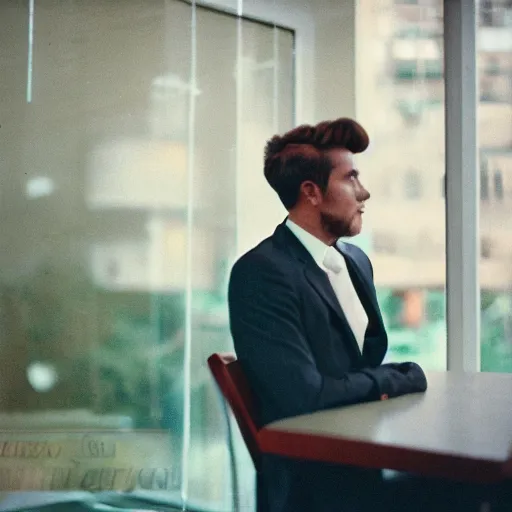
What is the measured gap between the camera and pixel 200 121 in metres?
2.06

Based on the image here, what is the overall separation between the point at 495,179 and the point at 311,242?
0.85 m

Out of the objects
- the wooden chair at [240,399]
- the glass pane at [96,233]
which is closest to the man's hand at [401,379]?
the wooden chair at [240,399]

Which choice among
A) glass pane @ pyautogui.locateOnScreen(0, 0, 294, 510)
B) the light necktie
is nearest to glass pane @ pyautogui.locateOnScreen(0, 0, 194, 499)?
glass pane @ pyautogui.locateOnScreen(0, 0, 294, 510)

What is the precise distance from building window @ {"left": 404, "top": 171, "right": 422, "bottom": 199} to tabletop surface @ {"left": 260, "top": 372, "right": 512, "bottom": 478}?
73 centimetres

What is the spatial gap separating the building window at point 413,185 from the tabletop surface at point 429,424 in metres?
0.73

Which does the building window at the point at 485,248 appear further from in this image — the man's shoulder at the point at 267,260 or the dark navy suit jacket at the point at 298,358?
the man's shoulder at the point at 267,260

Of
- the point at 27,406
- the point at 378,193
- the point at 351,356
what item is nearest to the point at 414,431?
the point at 351,356

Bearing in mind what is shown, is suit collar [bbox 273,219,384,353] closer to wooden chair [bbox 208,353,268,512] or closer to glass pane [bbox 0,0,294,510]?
wooden chair [bbox 208,353,268,512]

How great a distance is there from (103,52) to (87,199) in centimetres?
42

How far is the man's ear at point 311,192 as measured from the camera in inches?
65.7

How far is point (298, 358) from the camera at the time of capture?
146 centimetres

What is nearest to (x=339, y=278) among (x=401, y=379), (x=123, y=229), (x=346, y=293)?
(x=346, y=293)

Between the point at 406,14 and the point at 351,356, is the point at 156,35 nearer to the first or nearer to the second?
the point at 406,14

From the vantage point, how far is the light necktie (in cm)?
167
